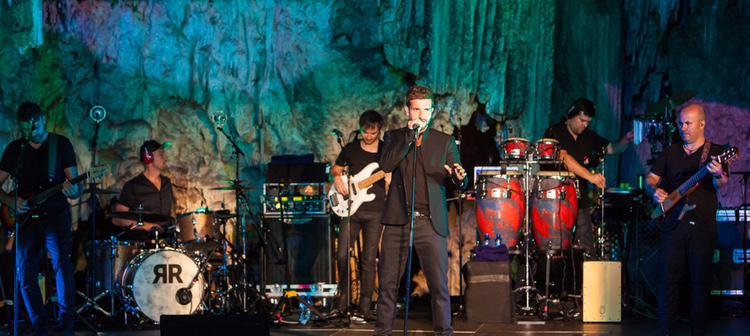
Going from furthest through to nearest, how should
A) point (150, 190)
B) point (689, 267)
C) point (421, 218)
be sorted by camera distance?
point (150, 190), point (689, 267), point (421, 218)

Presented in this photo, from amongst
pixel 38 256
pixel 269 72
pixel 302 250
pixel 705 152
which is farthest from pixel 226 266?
pixel 705 152

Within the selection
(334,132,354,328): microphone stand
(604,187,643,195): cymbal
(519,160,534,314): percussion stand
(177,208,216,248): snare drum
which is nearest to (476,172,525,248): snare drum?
(519,160,534,314): percussion stand

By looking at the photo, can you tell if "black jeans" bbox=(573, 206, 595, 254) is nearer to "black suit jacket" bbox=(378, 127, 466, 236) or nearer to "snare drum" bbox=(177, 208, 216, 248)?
"black suit jacket" bbox=(378, 127, 466, 236)

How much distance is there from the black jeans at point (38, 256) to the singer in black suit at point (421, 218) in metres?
3.04

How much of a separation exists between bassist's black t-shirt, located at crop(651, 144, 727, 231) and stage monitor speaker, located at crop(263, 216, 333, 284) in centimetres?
411

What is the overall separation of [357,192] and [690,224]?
3.64 meters

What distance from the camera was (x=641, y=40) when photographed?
510 inches

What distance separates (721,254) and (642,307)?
1.03 meters

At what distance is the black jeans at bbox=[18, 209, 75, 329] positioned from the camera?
28.0 feet

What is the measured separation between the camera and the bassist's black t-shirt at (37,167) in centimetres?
861

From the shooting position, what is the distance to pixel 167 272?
33.5 feet

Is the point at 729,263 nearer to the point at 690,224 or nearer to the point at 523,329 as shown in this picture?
the point at 523,329

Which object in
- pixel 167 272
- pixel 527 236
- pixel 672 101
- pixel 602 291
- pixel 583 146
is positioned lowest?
pixel 602 291

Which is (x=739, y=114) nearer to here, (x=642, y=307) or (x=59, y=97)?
(x=642, y=307)
